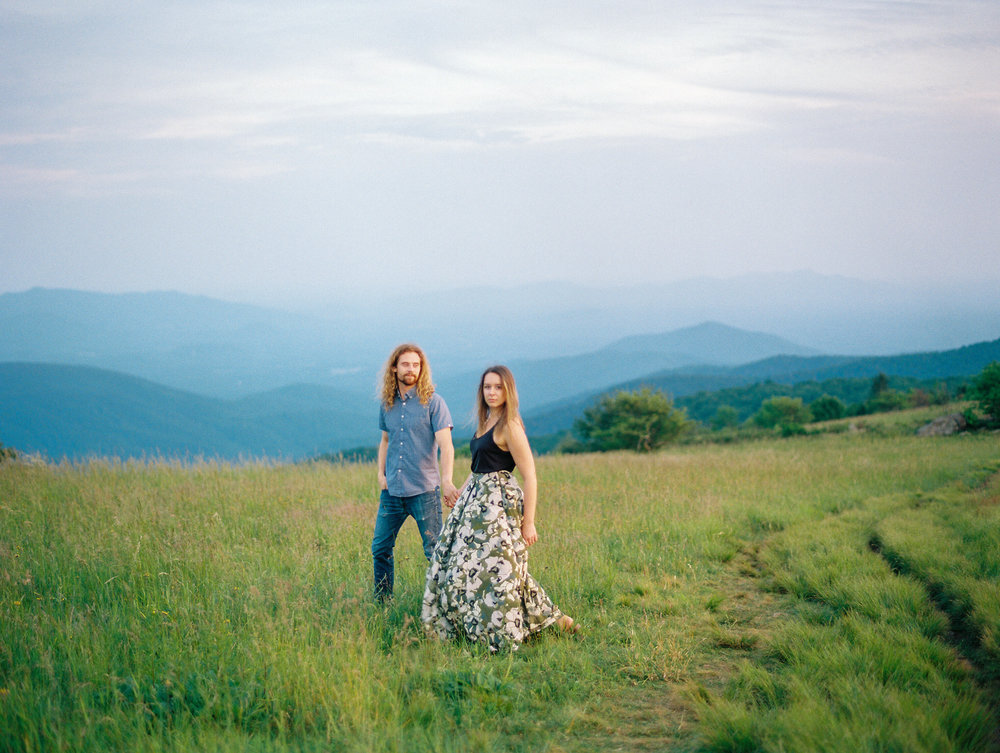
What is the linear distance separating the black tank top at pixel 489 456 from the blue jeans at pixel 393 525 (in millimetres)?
796

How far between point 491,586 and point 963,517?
7.19m

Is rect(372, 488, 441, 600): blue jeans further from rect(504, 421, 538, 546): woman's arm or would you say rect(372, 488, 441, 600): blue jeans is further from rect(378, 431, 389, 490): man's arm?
rect(504, 421, 538, 546): woman's arm

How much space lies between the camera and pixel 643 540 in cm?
822

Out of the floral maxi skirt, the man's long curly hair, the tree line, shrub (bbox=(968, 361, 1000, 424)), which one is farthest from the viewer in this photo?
the tree line

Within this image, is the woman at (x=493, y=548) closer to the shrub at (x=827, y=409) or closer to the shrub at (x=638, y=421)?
the shrub at (x=638, y=421)

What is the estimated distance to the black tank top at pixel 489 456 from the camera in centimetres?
522

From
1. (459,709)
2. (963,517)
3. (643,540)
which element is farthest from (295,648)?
(963,517)

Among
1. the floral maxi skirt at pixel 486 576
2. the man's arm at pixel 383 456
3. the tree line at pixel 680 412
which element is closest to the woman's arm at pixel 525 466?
the floral maxi skirt at pixel 486 576

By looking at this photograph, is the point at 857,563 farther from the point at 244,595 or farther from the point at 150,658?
the point at 150,658

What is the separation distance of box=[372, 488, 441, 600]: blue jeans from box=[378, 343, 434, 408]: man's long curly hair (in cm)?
84

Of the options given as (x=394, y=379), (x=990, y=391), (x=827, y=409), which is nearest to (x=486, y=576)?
(x=394, y=379)

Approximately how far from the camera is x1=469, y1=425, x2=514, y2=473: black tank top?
522 centimetres

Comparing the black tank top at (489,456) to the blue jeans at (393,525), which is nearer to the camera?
the black tank top at (489,456)

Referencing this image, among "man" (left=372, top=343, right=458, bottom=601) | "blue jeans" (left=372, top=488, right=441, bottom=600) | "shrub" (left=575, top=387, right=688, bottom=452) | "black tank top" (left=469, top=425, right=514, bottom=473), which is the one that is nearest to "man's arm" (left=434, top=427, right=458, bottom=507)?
"man" (left=372, top=343, right=458, bottom=601)
